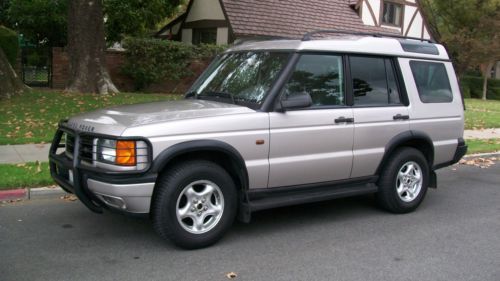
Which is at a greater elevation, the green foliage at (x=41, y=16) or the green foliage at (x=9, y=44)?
the green foliage at (x=41, y=16)

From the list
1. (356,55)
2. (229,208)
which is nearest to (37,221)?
(229,208)

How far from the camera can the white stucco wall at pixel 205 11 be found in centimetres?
2256

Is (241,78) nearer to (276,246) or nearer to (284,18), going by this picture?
(276,246)

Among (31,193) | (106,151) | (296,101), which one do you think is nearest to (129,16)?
(31,193)

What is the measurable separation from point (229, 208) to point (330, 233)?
1.22 meters

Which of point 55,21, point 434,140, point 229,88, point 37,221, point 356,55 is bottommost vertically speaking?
point 37,221

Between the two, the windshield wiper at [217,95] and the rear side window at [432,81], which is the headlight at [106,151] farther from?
the rear side window at [432,81]

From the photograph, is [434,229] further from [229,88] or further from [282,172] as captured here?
[229,88]

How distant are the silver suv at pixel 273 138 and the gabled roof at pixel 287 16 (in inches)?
596

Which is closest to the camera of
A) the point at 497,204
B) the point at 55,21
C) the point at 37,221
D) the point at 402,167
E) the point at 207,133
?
the point at 207,133

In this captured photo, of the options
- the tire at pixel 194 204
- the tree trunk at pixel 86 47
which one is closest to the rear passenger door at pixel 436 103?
the tire at pixel 194 204

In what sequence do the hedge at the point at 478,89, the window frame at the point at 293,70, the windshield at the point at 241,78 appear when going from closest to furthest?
the window frame at the point at 293,70 < the windshield at the point at 241,78 < the hedge at the point at 478,89

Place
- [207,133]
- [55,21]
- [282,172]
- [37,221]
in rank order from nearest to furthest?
[207,133] < [282,172] < [37,221] < [55,21]

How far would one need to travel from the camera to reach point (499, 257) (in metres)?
5.10
